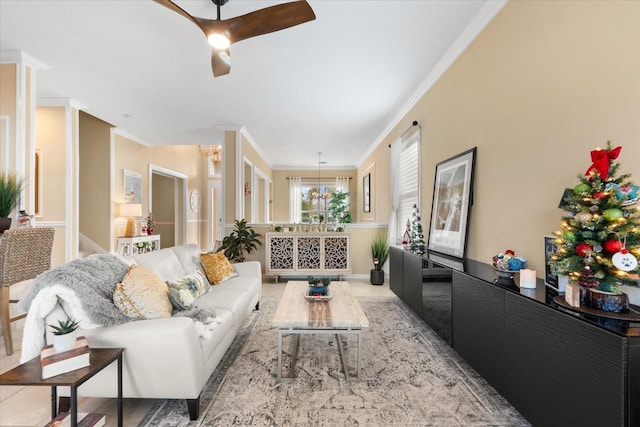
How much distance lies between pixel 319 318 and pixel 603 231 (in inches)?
61.7

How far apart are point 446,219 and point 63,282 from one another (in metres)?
3.03

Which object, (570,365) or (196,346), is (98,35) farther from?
(570,365)

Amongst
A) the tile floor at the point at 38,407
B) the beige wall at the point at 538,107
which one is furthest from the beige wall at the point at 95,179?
the beige wall at the point at 538,107

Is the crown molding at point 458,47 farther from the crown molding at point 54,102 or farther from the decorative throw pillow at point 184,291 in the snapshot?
the crown molding at point 54,102

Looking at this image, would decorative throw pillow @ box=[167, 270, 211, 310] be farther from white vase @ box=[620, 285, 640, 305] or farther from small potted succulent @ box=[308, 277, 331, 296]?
white vase @ box=[620, 285, 640, 305]

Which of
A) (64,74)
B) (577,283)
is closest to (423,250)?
(577,283)

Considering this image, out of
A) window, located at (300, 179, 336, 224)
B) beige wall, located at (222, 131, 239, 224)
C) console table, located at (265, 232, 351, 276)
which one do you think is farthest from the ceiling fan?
window, located at (300, 179, 336, 224)

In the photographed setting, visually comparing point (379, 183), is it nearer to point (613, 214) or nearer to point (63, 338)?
point (613, 214)

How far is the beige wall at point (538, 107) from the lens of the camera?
56.1 inches

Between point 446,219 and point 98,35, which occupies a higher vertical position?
point 98,35

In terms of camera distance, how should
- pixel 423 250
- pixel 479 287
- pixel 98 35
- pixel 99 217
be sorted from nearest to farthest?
pixel 479 287 → pixel 98 35 → pixel 423 250 → pixel 99 217

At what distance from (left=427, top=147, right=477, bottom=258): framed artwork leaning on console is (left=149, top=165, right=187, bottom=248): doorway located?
6965mm

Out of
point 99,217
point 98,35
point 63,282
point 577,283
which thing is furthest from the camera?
point 99,217

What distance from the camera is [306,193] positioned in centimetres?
945
